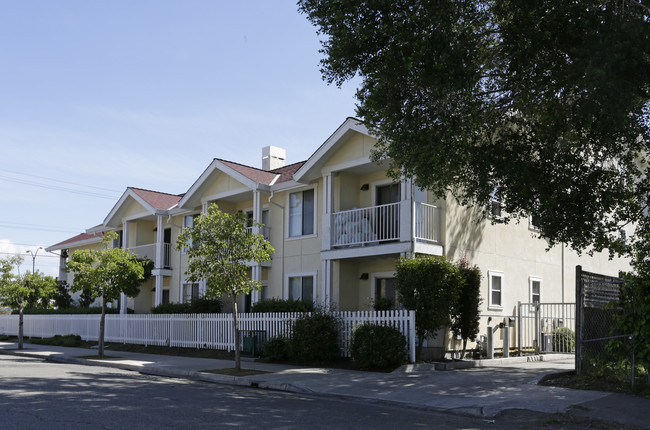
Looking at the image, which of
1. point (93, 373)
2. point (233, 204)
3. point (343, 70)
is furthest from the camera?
point (233, 204)

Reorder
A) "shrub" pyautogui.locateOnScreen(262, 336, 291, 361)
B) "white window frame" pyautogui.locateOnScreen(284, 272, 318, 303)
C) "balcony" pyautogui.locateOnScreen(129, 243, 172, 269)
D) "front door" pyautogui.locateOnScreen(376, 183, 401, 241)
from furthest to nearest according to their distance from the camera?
"balcony" pyautogui.locateOnScreen(129, 243, 172, 269) < "white window frame" pyautogui.locateOnScreen(284, 272, 318, 303) < "front door" pyautogui.locateOnScreen(376, 183, 401, 241) < "shrub" pyautogui.locateOnScreen(262, 336, 291, 361)

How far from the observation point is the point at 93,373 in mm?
15570

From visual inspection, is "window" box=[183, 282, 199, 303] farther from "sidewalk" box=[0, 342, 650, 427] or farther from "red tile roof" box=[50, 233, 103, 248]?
"red tile roof" box=[50, 233, 103, 248]

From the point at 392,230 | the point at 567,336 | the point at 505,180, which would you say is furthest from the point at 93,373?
the point at 567,336

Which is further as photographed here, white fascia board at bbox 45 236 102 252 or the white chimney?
white fascia board at bbox 45 236 102 252

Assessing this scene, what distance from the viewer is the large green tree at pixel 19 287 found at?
24625 mm

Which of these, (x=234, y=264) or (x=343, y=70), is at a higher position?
(x=343, y=70)

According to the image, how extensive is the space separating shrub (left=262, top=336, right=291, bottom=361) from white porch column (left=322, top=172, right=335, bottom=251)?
11.4 feet

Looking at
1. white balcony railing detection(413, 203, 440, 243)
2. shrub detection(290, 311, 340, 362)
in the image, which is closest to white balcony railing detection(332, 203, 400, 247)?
white balcony railing detection(413, 203, 440, 243)

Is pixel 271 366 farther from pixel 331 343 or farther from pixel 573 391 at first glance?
pixel 573 391

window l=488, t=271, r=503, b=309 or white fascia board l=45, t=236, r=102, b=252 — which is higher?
white fascia board l=45, t=236, r=102, b=252

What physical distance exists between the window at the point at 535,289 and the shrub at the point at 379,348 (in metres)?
8.61

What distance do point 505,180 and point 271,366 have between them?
7750 mm

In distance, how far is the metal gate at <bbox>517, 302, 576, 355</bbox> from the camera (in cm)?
2073
